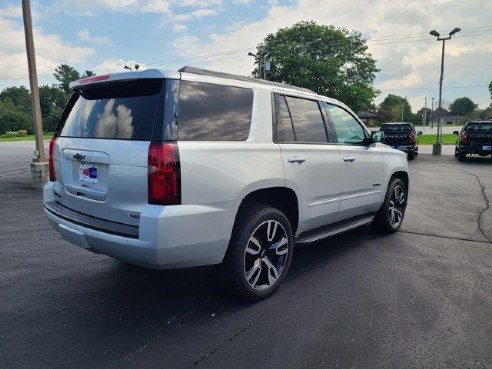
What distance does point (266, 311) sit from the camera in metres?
3.33

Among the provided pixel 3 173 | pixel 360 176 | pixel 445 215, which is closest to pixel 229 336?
pixel 360 176

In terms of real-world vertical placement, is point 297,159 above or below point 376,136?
below

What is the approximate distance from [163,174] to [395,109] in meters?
113

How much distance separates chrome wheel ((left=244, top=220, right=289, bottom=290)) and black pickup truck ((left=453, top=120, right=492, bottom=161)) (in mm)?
16735

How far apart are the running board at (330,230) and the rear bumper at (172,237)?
1141 mm

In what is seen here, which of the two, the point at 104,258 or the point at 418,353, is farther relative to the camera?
the point at 104,258

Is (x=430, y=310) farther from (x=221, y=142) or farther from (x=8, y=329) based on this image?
(x=8, y=329)

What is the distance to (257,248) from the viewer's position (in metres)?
3.49

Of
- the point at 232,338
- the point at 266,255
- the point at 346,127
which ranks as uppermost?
the point at 346,127

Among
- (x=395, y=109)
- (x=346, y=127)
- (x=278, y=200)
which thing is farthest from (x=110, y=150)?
(x=395, y=109)

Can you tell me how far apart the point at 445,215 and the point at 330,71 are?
39293 millimetres

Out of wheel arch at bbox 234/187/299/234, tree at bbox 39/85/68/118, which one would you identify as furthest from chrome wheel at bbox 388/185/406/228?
tree at bbox 39/85/68/118

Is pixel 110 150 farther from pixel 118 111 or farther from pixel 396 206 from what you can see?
pixel 396 206

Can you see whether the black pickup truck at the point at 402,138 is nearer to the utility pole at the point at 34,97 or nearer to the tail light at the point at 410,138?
the tail light at the point at 410,138
